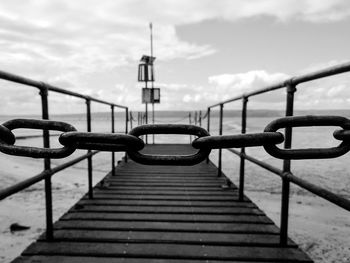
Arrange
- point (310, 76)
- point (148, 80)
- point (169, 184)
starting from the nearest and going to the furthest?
1. point (310, 76)
2. point (169, 184)
3. point (148, 80)

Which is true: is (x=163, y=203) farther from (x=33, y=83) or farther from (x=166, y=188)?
(x=33, y=83)

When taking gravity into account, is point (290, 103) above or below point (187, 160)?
above

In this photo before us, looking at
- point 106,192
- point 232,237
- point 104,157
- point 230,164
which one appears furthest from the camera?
point 104,157

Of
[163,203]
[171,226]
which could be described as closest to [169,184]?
[163,203]

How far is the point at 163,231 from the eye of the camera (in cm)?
250

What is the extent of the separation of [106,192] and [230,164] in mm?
8146

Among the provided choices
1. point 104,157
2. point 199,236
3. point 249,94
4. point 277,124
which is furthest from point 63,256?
point 104,157

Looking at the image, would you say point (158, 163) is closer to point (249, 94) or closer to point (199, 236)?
point (199, 236)

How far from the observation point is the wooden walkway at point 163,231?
2055 millimetres

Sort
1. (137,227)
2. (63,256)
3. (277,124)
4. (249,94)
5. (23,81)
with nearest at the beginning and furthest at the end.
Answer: (277,124)
(23,81)
(63,256)
(137,227)
(249,94)

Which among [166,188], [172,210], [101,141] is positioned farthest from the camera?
[166,188]

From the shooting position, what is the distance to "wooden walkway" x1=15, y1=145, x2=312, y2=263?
2055 millimetres

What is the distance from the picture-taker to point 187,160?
0.85m

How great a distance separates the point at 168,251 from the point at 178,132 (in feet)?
5.06
